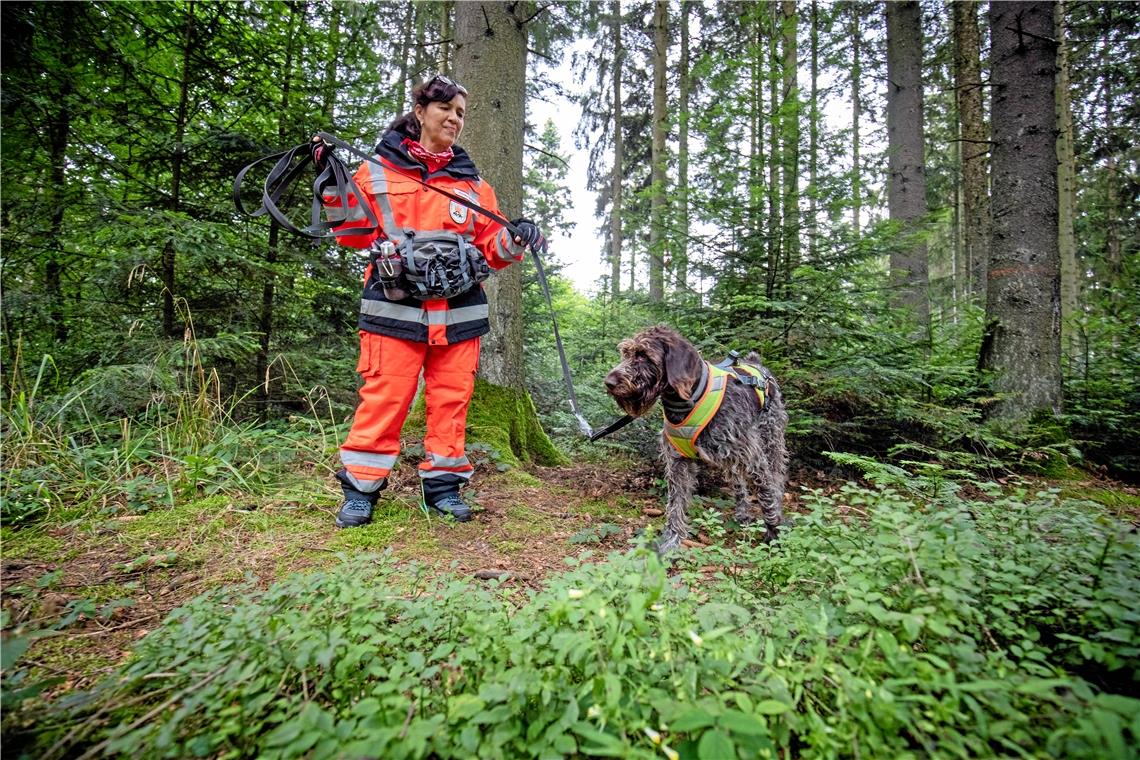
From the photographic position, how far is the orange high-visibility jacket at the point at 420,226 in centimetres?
311

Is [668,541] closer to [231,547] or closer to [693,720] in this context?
[693,720]

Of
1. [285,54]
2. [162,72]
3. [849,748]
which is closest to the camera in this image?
[849,748]

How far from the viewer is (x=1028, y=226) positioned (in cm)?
500

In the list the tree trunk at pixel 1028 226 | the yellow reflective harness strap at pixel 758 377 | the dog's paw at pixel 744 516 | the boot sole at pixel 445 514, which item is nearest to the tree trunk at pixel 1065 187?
the tree trunk at pixel 1028 226

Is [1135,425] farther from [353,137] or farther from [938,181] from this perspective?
[938,181]

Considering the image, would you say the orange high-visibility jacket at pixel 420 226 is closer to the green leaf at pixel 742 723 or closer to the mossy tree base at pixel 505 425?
the mossy tree base at pixel 505 425

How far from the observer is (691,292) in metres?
5.80

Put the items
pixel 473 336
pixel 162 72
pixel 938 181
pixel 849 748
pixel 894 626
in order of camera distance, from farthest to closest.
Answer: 1. pixel 938 181
2. pixel 162 72
3. pixel 473 336
4. pixel 894 626
5. pixel 849 748

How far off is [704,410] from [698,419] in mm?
79

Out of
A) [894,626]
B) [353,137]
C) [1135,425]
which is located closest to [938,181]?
[1135,425]

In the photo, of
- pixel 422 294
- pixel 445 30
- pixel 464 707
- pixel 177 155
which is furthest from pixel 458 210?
pixel 445 30

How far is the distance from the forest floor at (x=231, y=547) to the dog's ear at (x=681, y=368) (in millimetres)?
1127

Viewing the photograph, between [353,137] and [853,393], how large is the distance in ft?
21.8

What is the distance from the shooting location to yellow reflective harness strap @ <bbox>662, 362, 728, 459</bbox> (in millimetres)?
3404
